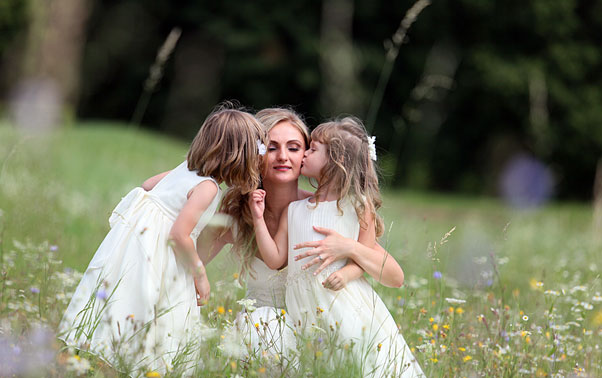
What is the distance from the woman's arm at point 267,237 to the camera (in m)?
2.76

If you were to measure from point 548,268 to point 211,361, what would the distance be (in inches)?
157

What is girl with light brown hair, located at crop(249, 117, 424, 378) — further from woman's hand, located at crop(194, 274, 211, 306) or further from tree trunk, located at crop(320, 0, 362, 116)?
tree trunk, located at crop(320, 0, 362, 116)

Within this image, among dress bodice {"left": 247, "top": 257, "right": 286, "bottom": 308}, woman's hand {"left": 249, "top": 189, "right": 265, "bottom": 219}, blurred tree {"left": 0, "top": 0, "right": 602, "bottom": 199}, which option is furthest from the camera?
blurred tree {"left": 0, "top": 0, "right": 602, "bottom": 199}

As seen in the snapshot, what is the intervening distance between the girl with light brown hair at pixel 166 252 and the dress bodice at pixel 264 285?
1.13 feet

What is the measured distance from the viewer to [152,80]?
15.2ft

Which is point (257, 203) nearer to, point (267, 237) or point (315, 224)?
point (267, 237)

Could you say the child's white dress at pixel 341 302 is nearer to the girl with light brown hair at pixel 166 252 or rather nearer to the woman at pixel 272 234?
the woman at pixel 272 234

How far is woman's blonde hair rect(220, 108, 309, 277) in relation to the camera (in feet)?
9.66

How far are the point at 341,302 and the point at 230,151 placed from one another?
74 cm

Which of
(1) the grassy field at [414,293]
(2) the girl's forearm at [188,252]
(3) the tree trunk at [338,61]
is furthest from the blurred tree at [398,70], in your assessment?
(2) the girl's forearm at [188,252]

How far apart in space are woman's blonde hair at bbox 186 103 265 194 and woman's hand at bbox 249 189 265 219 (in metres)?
0.04

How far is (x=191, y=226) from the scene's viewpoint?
2602 mm

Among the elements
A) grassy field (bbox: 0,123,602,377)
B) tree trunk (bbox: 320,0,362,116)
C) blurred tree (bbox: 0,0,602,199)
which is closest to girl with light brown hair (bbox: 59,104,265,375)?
grassy field (bbox: 0,123,602,377)

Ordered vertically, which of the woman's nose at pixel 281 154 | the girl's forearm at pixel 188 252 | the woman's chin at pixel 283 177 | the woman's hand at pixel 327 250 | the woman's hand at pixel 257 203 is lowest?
the girl's forearm at pixel 188 252
